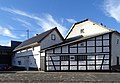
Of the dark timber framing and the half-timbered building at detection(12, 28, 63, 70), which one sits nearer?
the dark timber framing

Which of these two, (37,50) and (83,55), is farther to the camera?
(37,50)

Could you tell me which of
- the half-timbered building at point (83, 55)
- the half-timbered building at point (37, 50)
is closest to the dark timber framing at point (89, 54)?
the half-timbered building at point (83, 55)

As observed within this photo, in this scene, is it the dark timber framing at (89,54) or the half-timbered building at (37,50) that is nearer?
the dark timber framing at (89,54)

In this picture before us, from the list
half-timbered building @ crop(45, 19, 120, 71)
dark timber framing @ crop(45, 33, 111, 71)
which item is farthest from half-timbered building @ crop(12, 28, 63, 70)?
dark timber framing @ crop(45, 33, 111, 71)

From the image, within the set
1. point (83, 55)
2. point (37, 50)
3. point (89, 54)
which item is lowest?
point (83, 55)

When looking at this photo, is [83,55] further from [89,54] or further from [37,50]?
[37,50]

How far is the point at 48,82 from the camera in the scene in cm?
1758

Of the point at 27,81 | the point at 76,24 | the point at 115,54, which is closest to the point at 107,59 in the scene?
the point at 115,54

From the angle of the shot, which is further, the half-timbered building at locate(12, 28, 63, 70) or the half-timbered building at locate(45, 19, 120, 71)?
the half-timbered building at locate(12, 28, 63, 70)

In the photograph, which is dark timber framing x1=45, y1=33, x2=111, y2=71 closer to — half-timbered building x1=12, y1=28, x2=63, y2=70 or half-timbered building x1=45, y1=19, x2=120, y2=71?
half-timbered building x1=45, y1=19, x2=120, y2=71

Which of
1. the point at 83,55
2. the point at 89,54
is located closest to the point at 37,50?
the point at 83,55

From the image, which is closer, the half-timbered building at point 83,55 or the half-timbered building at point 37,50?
the half-timbered building at point 83,55

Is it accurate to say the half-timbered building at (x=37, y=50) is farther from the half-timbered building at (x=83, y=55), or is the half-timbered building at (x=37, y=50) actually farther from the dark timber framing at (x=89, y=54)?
the dark timber framing at (x=89, y=54)

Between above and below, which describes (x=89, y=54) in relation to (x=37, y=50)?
below
